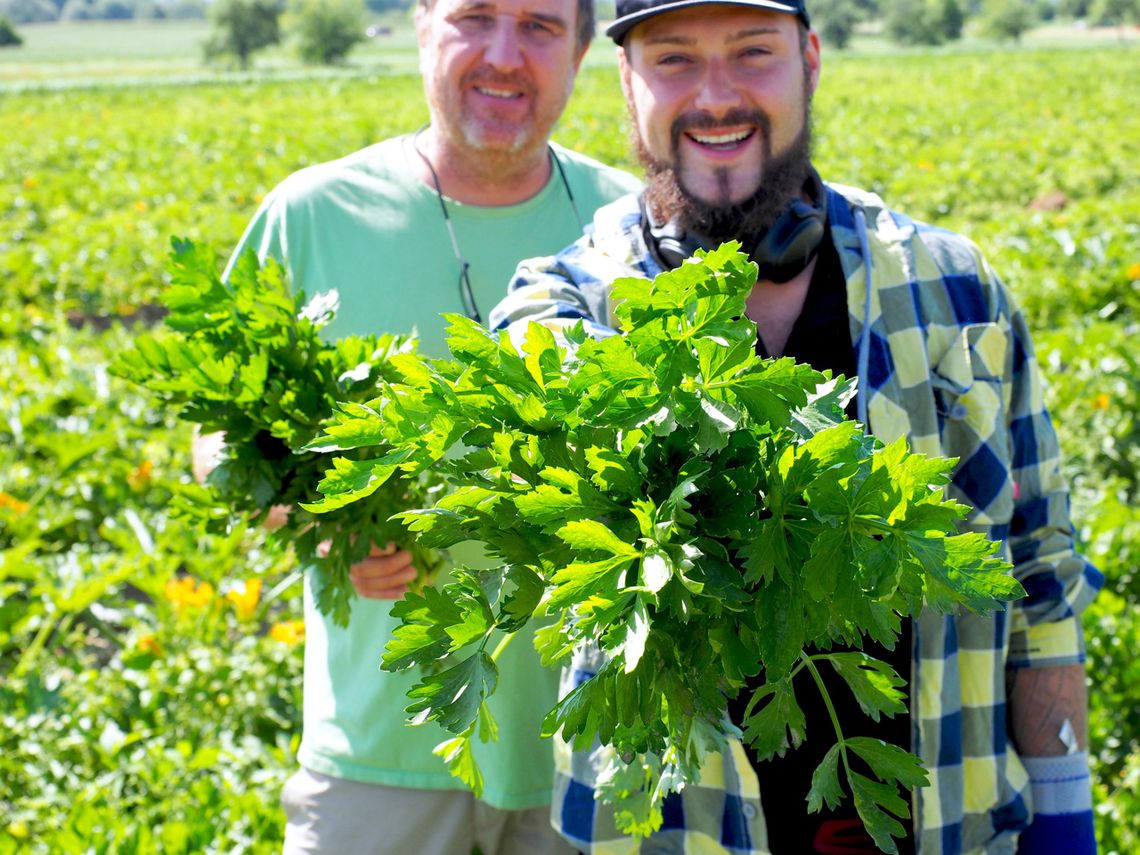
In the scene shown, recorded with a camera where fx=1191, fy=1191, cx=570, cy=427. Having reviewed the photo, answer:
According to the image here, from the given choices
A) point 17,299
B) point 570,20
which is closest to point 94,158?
point 17,299

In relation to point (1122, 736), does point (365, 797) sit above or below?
above

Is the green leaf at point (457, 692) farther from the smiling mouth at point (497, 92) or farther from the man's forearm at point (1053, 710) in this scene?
the smiling mouth at point (497, 92)

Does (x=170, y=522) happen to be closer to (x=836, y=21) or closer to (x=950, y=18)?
(x=836, y=21)

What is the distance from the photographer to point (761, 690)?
1.45 metres

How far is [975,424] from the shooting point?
214 cm

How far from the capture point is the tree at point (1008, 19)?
289 ft

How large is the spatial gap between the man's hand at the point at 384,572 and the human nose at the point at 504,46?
1.17 meters

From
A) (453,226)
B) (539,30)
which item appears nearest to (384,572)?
(453,226)

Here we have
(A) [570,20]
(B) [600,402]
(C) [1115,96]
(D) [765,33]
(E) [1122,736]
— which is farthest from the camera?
(C) [1115,96]

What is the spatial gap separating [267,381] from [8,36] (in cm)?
12015

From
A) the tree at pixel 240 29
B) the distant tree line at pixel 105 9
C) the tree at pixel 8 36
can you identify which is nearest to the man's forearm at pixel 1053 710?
the tree at pixel 240 29

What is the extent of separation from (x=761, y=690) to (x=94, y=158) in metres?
23.8

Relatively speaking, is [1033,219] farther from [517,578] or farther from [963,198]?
[517,578]

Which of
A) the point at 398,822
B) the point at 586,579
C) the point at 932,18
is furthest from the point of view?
the point at 932,18
